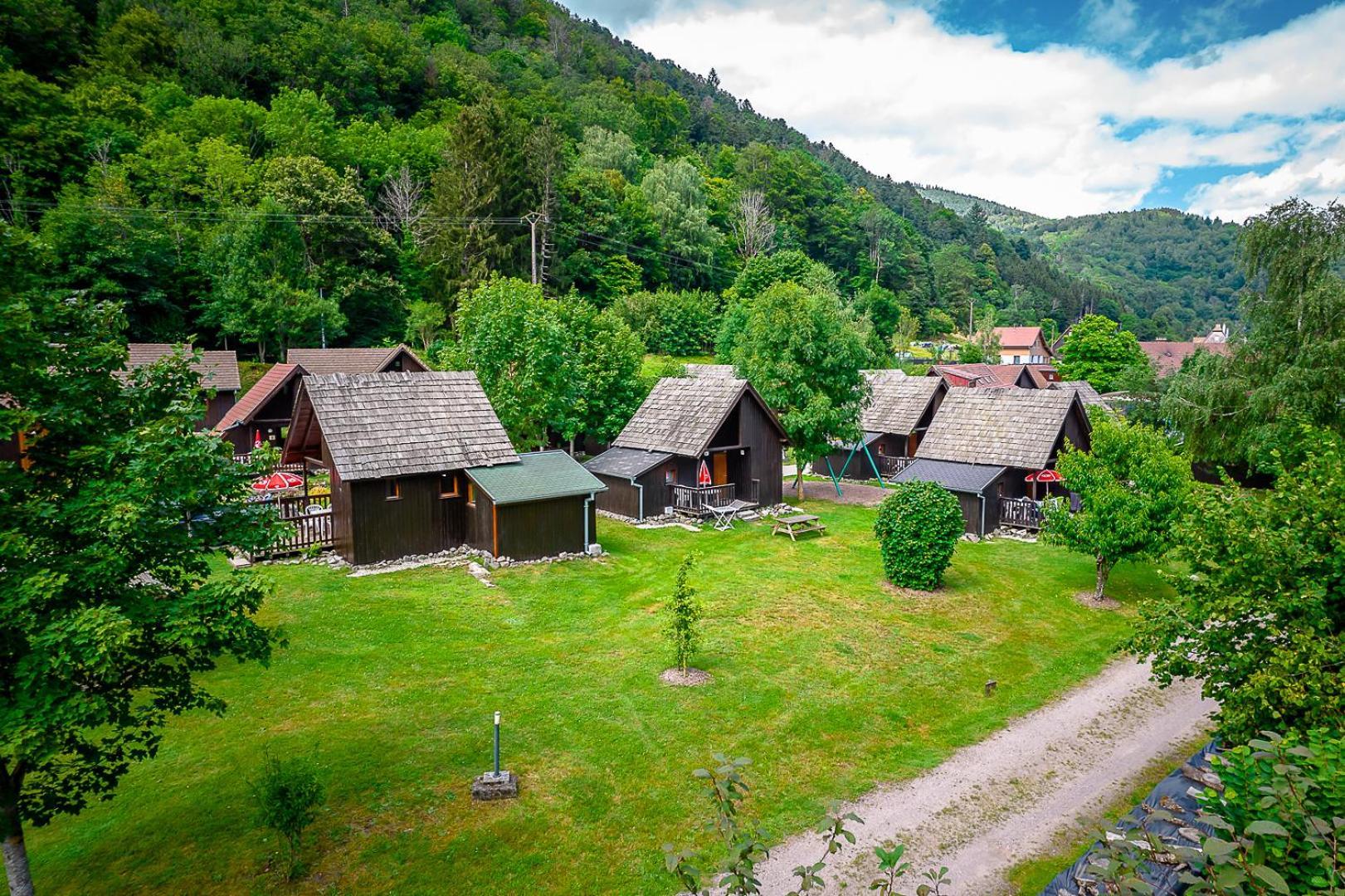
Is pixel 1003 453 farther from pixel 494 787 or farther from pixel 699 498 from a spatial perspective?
pixel 494 787

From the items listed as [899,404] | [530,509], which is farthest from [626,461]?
[899,404]

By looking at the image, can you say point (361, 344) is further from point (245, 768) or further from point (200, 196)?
point (245, 768)

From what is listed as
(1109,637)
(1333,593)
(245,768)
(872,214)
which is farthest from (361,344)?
(872,214)

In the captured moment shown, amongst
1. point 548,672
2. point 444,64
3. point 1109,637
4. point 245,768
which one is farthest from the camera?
point 444,64

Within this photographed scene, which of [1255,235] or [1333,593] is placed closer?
[1333,593]

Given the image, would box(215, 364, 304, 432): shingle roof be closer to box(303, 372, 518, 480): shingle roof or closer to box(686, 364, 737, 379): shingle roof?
box(303, 372, 518, 480): shingle roof

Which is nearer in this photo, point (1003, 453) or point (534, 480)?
point (534, 480)
